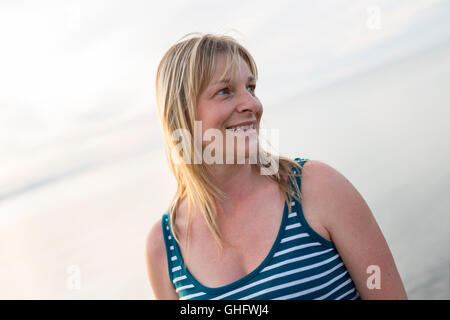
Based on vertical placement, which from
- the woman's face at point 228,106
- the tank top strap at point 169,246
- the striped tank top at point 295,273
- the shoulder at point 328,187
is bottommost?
the striped tank top at point 295,273

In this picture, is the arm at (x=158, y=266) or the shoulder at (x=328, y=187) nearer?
the shoulder at (x=328, y=187)

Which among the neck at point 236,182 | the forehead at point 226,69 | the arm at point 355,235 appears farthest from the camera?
the neck at point 236,182

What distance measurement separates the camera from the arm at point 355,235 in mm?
1905

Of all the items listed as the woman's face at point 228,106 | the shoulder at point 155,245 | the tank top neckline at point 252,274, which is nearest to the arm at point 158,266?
the shoulder at point 155,245

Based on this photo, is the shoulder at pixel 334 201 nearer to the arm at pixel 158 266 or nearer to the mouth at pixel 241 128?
the mouth at pixel 241 128

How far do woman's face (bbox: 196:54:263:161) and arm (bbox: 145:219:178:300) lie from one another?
0.67 meters

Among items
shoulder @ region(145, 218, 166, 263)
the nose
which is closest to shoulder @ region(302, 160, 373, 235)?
the nose

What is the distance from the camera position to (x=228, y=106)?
2.18 m

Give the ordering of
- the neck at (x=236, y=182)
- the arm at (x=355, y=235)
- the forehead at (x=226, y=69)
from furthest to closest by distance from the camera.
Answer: the neck at (x=236, y=182) < the forehead at (x=226, y=69) < the arm at (x=355, y=235)

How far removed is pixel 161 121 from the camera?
2.48 m

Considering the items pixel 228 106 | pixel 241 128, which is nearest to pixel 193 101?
pixel 228 106

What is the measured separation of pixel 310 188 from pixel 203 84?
817 millimetres

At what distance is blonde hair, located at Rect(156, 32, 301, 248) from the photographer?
7.15ft

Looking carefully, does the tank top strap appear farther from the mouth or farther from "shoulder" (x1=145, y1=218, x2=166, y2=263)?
the mouth
